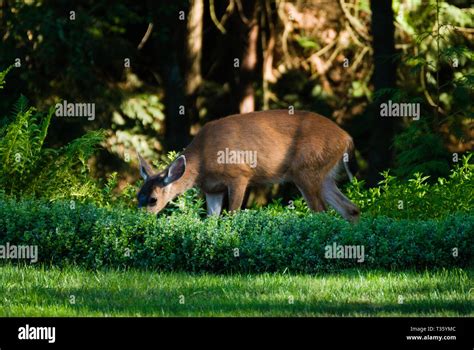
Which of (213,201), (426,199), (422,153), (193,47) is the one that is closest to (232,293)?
(426,199)

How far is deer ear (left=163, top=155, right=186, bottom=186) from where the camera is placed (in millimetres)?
12844

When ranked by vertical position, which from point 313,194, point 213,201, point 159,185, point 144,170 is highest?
point 144,170

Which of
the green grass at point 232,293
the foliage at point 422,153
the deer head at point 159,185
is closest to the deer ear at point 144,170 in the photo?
the deer head at point 159,185

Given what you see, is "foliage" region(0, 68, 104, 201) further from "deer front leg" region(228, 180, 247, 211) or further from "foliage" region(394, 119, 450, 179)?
"foliage" region(394, 119, 450, 179)

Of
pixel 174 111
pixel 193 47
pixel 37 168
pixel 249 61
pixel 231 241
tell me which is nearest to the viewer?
pixel 231 241

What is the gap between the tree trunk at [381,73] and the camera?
16125mm

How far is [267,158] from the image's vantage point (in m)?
13.7

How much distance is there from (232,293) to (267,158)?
4437 mm

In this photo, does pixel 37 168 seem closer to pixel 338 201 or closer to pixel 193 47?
pixel 338 201

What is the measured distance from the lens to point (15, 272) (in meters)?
10.4

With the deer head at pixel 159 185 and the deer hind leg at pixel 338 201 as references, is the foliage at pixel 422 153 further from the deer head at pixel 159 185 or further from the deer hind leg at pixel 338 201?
the deer head at pixel 159 185

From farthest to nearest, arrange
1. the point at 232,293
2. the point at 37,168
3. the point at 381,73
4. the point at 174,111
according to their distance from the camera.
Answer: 1. the point at 174,111
2. the point at 381,73
3. the point at 37,168
4. the point at 232,293
